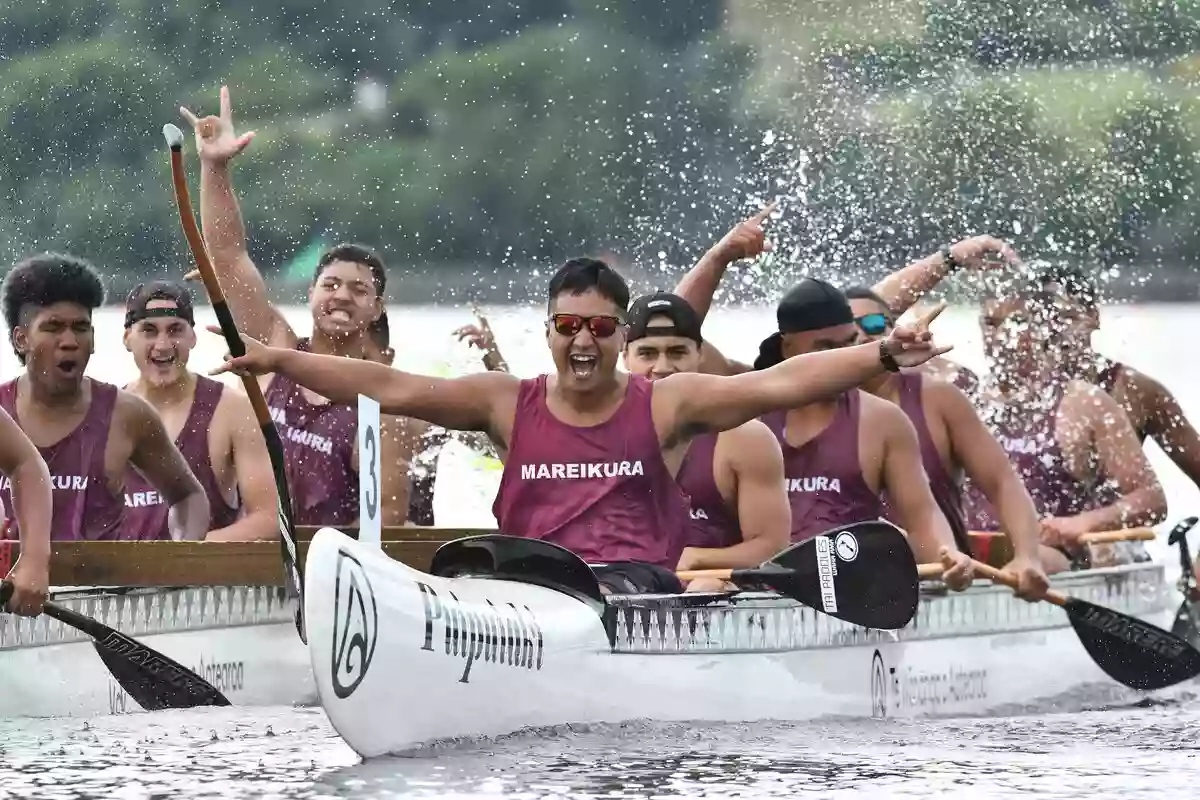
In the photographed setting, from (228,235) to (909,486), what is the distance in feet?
8.02

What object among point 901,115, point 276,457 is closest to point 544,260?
point 901,115

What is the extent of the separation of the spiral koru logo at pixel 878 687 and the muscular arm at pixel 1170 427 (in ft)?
8.39

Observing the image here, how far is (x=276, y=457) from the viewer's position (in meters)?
6.24

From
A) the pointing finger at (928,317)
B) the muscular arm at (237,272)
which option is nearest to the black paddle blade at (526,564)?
the pointing finger at (928,317)

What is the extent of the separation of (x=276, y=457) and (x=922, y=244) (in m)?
14.3

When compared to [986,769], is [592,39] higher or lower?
higher

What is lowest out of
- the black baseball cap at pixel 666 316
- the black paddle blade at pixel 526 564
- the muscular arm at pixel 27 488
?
the black paddle blade at pixel 526 564

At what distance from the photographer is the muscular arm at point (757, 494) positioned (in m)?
7.25

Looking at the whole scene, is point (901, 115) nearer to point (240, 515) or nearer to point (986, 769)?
point (240, 515)

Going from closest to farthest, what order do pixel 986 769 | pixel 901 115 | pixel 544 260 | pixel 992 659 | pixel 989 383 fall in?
pixel 986 769 < pixel 992 659 < pixel 989 383 < pixel 901 115 < pixel 544 260

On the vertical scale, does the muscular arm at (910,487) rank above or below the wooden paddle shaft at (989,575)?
above

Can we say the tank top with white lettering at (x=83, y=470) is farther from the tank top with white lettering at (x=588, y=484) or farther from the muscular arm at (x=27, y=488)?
the tank top with white lettering at (x=588, y=484)

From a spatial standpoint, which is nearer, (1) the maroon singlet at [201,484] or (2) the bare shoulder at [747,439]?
(2) the bare shoulder at [747,439]

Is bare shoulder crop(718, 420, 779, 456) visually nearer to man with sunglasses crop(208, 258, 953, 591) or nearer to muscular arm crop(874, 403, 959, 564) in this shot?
muscular arm crop(874, 403, 959, 564)
